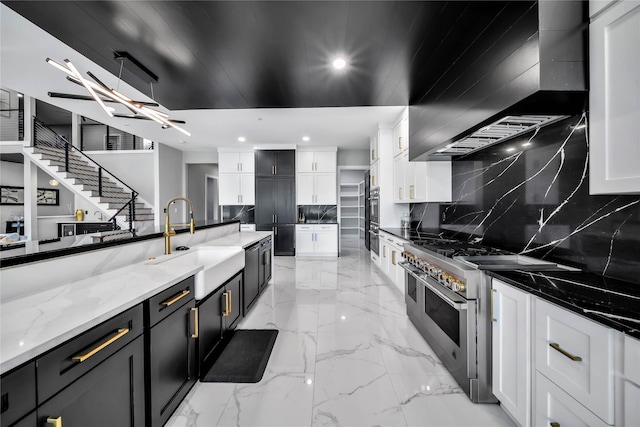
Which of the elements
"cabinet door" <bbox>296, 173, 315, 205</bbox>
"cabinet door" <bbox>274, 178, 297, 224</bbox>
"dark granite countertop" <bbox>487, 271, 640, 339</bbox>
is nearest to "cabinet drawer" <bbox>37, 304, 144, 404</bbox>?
"dark granite countertop" <bbox>487, 271, 640, 339</bbox>

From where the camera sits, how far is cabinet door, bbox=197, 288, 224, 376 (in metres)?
1.81

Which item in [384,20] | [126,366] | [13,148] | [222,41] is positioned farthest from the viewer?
[13,148]

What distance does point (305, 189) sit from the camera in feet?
22.1

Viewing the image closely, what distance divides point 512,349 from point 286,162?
6001 mm

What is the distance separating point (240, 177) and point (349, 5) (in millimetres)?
5822

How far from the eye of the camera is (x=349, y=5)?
1644 mm

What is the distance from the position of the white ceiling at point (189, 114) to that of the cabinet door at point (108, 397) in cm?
268

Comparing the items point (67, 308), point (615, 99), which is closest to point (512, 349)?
point (615, 99)

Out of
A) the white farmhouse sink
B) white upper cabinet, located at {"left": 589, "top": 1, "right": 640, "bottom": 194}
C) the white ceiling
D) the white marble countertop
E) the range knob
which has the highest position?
the white ceiling

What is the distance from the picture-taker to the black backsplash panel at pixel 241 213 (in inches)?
278

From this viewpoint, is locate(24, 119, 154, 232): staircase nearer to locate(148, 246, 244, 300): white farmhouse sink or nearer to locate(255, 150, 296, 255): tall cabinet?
locate(255, 150, 296, 255): tall cabinet

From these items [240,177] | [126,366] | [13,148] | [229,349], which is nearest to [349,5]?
[126,366]

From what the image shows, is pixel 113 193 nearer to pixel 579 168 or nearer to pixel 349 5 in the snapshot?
pixel 349 5

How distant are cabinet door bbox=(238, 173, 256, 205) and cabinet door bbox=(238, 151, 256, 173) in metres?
0.14
